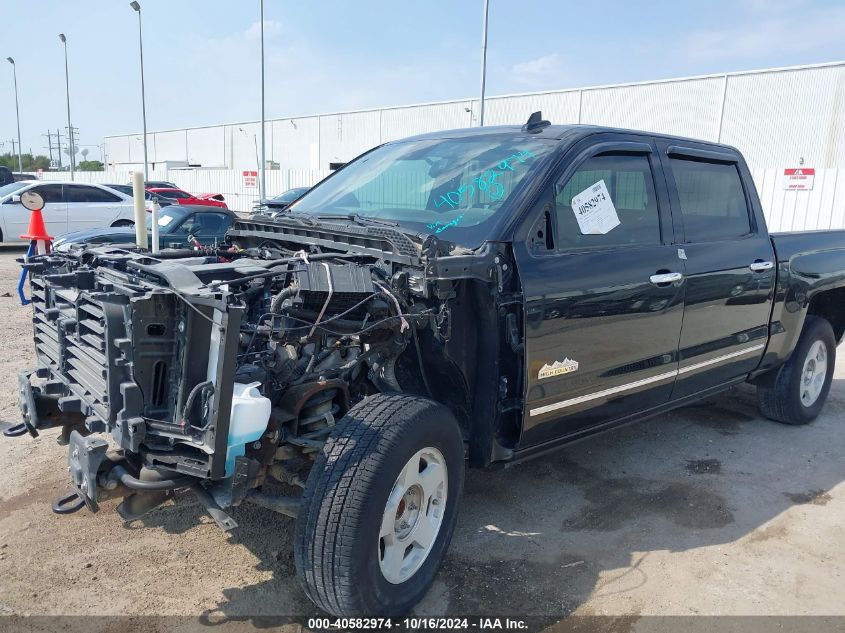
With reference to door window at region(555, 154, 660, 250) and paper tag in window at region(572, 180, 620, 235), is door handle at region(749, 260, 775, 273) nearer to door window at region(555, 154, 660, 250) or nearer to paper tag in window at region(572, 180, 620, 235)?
door window at region(555, 154, 660, 250)

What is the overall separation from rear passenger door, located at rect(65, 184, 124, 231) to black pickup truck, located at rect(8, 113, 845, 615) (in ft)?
44.0

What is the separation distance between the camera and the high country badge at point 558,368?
3.27 meters

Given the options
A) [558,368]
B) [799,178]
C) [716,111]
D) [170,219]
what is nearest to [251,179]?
[716,111]

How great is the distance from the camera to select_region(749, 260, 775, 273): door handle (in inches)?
177

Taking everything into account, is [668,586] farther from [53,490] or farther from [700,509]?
[53,490]

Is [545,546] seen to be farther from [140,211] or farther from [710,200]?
[140,211]

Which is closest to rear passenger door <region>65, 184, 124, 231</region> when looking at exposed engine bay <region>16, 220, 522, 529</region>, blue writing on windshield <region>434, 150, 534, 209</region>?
exposed engine bay <region>16, 220, 522, 529</region>

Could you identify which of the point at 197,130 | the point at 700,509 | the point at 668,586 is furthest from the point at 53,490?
the point at 197,130

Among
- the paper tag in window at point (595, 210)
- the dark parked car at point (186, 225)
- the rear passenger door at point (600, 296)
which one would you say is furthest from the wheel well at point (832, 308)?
the dark parked car at point (186, 225)

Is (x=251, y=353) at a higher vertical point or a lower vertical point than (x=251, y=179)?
lower

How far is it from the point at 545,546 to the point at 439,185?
1924 mm

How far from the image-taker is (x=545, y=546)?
11.5 ft

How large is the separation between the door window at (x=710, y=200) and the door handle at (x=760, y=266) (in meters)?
0.21

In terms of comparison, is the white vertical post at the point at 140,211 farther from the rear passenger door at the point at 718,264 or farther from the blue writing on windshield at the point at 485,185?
the rear passenger door at the point at 718,264
